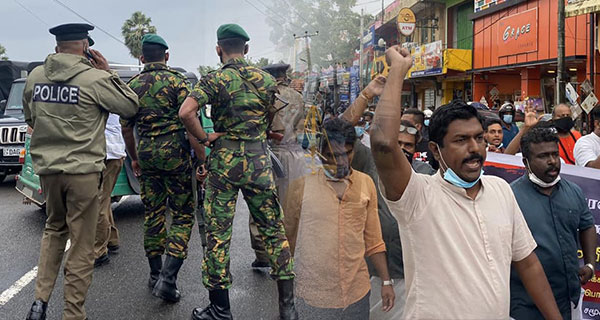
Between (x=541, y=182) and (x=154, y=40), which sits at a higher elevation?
(x=154, y=40)

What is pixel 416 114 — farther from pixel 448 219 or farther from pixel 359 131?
→ pixel 448 219

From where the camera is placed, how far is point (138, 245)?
18.8 ft

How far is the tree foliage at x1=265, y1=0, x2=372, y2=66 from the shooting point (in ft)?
8.23

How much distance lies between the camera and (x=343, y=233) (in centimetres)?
285

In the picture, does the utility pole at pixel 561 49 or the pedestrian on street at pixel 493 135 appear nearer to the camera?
the pedestrian on street at pixel 493 135

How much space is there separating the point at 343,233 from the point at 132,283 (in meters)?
2.36

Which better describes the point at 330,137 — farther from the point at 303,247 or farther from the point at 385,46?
the point at 303,247

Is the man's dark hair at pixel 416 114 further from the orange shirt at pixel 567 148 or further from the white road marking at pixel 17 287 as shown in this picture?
Answer: the white road marking at pixel 17 287

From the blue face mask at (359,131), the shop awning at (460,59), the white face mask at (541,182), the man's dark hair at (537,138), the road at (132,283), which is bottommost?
the road at (132,283)

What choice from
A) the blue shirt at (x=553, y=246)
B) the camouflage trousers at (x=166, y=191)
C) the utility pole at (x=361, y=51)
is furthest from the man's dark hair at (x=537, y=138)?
the camouflage trousers at (x=166, y=191)

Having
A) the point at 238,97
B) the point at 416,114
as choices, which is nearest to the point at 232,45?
the point at 238,97

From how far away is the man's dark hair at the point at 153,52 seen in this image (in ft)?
13.4

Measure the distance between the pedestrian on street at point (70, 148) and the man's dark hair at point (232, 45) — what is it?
2.27ft

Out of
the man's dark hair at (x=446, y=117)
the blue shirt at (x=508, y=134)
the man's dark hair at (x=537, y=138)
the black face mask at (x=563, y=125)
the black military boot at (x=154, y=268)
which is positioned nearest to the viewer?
the man's dark hair at (x=446, y=117)
